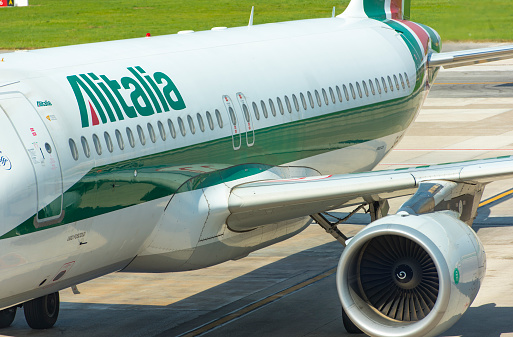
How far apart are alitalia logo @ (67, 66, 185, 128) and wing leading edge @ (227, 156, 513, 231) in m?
1.61

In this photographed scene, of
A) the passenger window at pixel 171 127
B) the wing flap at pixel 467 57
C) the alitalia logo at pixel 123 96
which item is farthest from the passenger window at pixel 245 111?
the wing flap at pixel 467 57

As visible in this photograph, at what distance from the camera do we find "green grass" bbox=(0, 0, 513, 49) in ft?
246

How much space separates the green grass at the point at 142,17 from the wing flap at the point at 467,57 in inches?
1538

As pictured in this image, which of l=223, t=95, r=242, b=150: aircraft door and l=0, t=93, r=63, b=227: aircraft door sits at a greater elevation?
l=0, t=93, r=63, b=227: aircraft door

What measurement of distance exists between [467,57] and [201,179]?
1048 cm

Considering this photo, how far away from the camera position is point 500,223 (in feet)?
68.5

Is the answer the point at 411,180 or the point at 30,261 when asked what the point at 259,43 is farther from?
the point at 30,261

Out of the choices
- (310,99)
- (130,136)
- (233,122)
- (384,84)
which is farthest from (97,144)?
(384,84)

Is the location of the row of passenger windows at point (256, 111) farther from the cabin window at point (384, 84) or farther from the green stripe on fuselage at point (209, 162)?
the green stripe on fuselage at point (209, 162)

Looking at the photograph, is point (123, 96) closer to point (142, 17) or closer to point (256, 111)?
point (256, 111)

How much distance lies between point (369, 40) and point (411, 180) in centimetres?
650

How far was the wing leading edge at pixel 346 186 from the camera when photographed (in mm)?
12250

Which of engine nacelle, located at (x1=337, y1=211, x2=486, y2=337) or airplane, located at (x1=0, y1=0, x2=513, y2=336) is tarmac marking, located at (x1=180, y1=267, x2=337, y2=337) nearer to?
airplane, located at (x1=0, y1=0, x2=513, y2=336)

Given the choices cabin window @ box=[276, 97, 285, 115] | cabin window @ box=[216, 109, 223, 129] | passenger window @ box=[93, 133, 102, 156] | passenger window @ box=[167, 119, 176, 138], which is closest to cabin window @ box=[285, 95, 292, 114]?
cabin window @ box=[276, 97, 285, 115]
